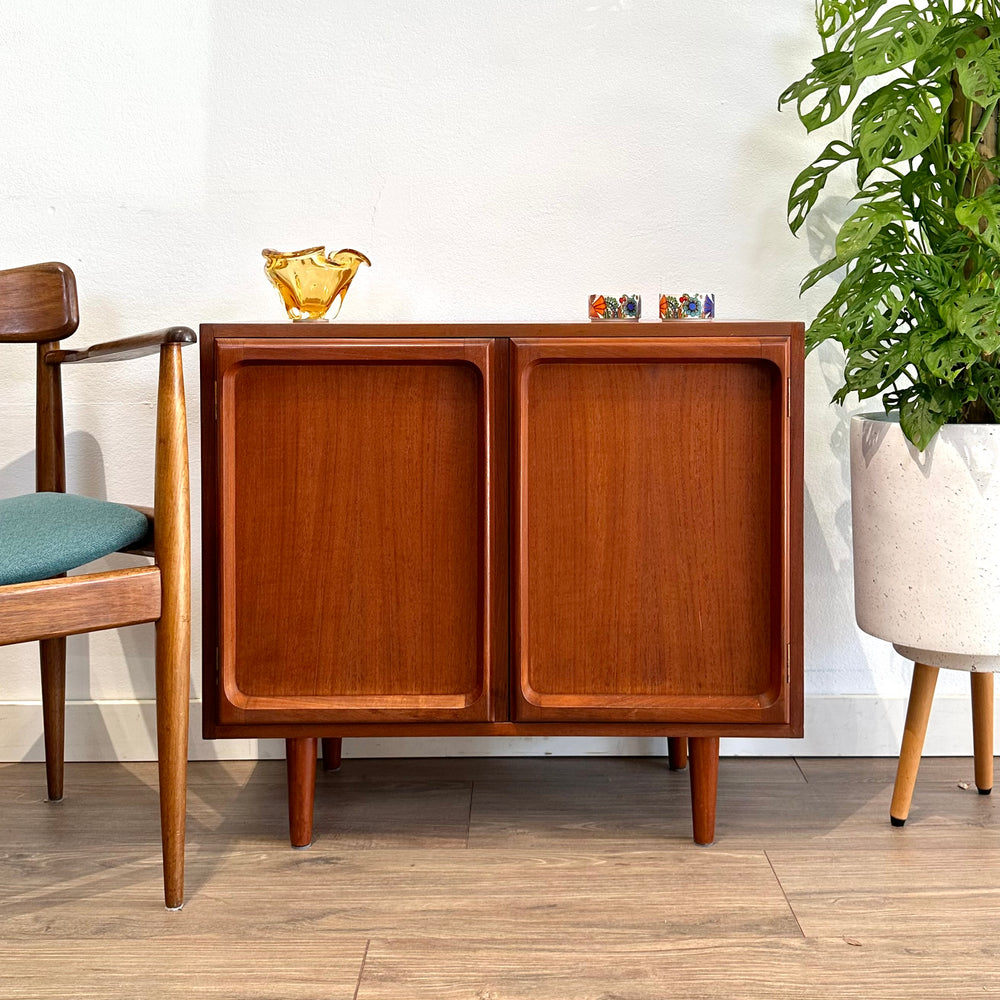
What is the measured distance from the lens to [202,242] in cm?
172

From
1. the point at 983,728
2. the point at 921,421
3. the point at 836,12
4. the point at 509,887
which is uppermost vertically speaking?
the point at 836,12

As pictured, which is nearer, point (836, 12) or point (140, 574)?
point (140, 574)

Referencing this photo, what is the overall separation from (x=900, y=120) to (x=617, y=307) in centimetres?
43

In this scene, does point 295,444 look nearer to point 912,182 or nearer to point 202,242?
point 202,242

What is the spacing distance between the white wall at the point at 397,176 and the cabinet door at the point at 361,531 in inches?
18.1

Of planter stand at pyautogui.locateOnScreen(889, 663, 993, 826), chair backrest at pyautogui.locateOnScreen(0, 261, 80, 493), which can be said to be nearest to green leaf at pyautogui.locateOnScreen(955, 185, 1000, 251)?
planter stand at pyautogui.locateOnScreen(889, 663, 993, 826)

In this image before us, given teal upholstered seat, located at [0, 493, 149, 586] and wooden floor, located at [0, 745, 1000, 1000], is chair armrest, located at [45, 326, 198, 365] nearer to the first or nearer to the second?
teal upholstered seat, located at [0, 493, 149, 586]

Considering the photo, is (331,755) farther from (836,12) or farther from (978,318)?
(836,12)

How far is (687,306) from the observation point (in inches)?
54.9

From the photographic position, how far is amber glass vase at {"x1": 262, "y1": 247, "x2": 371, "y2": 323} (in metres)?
1.44

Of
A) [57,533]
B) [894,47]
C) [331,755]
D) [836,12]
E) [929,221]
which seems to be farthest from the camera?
[331,755]

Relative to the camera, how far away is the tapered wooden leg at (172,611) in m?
1.16

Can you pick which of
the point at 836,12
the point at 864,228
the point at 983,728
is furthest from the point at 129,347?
the point at 983,728

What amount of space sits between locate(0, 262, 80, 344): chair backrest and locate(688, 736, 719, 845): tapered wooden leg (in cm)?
112
